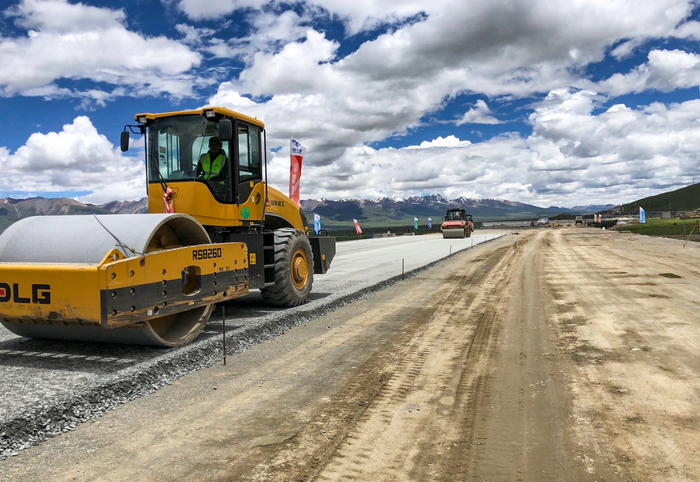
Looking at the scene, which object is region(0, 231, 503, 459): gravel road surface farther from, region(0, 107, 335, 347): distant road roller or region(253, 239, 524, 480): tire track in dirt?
region(253, 239, 524, 480): tire track in dirt

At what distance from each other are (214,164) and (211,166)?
0.19 ft

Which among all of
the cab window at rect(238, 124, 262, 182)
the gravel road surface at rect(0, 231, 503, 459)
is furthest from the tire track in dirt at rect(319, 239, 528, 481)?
the cab window at rect(238, 124, 262, 182)

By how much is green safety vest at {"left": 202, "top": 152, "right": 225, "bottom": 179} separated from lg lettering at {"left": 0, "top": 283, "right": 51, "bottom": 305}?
117 inches

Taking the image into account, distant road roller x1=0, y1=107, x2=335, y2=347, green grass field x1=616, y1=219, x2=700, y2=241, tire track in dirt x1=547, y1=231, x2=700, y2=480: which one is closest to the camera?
tire track in dirt x1=547, y1=231, x2=700, y2=480

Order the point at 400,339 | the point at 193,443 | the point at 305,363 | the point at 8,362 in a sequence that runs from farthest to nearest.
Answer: the point at 400,339 → the point at 305,363 → the point at 8,362 → the point at 193,443

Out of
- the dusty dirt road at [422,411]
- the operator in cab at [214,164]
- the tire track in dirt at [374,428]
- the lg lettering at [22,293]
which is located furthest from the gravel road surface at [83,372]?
the operator in cab at [214,164]

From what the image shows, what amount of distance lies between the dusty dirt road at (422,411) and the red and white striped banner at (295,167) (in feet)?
21.8

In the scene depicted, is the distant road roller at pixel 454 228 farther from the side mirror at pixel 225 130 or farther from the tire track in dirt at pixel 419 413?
the side mirror at pixel 225 130

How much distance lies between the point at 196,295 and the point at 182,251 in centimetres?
63

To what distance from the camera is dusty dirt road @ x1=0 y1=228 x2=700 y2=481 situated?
3.37 meters

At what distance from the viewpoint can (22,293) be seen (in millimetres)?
4992

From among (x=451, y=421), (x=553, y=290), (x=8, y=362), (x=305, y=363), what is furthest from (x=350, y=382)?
(x=553, y=290)

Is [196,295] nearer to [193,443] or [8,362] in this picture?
[8,362]

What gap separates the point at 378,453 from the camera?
140 inches
